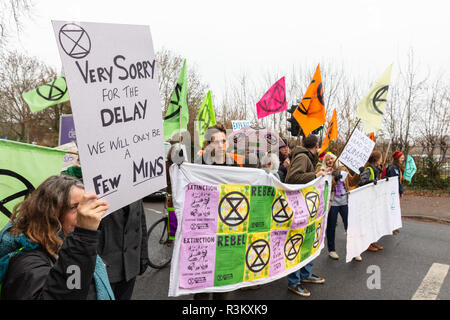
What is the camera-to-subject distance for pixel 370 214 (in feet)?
16.2

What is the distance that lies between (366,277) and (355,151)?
1879mm

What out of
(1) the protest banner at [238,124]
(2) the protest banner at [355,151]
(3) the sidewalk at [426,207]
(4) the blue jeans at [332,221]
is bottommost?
(3) the sidewalk at [426,207]

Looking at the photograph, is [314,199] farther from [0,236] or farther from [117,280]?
[0,236]

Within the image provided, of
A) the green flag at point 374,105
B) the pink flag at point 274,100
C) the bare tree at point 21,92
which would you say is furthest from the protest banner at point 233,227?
the bare tree at point 21,92

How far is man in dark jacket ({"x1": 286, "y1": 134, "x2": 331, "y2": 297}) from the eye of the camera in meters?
3.66

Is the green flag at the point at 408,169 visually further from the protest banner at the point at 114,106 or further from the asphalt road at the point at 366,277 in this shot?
the protest banner at the point at 114,106

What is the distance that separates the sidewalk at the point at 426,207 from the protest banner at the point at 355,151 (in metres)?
6.51

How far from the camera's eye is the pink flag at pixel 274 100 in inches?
220

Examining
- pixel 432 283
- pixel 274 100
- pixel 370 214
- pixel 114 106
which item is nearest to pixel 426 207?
pixel 370 214

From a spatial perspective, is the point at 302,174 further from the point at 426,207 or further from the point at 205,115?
the point at 426,207

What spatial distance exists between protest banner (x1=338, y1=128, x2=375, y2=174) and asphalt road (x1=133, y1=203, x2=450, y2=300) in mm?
1620

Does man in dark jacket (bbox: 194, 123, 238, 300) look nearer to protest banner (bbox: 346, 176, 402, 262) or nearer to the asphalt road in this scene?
the asphalt road
